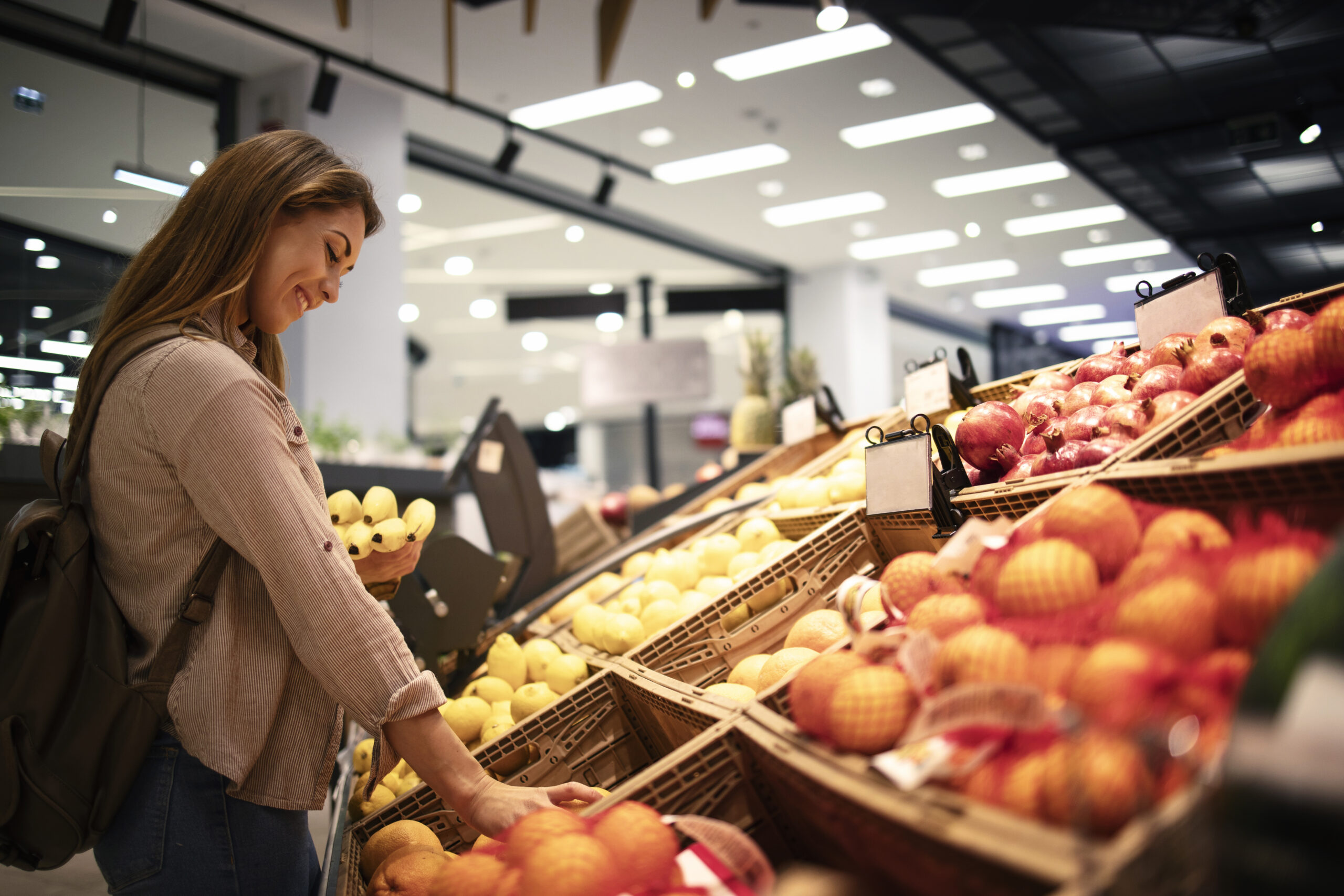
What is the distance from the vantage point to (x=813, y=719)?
0.88 metres

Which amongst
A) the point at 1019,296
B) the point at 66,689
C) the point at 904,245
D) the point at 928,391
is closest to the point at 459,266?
the point at 904,245

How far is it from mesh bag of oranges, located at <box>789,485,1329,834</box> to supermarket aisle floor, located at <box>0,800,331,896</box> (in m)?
1.59

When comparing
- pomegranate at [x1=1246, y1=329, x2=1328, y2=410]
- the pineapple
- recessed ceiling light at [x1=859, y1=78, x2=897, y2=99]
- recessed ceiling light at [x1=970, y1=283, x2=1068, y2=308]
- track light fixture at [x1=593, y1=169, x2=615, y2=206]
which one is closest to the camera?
pomegranate at [x1=1246, y1=329, x2=1328, y2=410]

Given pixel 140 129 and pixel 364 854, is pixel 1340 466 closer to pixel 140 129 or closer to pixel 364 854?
pixel 364 854

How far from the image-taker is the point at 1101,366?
64.2 inches

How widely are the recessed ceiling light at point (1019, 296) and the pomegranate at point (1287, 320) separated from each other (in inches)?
482

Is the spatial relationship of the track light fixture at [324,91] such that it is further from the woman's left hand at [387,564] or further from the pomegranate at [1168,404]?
the pomegranate at [1168,404]

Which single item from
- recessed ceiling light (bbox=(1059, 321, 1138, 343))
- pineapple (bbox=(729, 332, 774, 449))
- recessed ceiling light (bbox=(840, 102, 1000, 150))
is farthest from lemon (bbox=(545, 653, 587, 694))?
recessed ceiling light (bbox=(1059, 321, 1138, 343))

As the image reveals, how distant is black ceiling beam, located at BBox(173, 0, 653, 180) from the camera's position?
498 cm

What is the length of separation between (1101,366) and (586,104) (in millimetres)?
6064

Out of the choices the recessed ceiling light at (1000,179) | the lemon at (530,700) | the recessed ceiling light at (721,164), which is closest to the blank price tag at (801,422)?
the lemon at (530,700)

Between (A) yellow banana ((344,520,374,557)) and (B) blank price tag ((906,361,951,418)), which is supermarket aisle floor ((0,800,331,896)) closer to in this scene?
(A) yellow banana ((344,520,374,557))

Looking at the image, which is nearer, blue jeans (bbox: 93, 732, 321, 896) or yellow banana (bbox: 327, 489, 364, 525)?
blue jeans (bbox: 93, 732, 321, 896)

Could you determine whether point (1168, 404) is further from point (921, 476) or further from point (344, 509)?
point (344, 509)
